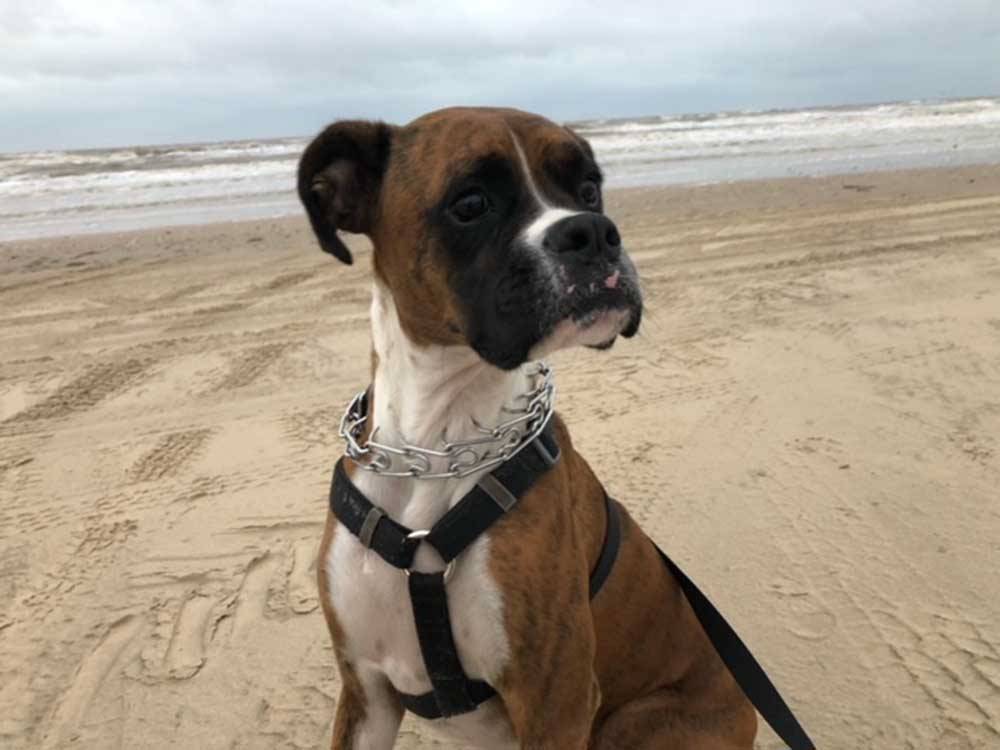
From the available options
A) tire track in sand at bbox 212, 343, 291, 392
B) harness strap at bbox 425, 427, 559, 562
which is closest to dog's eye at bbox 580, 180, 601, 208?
harness strap at bbox 425, 427, 559, 562

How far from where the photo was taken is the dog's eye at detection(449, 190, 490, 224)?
7.73 feet

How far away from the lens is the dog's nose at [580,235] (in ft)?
7.28

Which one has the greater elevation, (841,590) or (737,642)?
(737,642)

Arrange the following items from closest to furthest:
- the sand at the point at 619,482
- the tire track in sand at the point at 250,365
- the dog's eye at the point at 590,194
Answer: the dog's eye at the point at 590,194, the sand at the point at 619,482, the tire track in sand at the point at 250,365

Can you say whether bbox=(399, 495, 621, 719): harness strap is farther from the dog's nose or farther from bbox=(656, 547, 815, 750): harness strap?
the dog's nose

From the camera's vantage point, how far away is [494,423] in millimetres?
2457

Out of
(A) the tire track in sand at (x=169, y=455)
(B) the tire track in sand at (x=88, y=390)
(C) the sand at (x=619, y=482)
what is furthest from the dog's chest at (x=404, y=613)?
(B) the tire track in sand at (x=88, y=390)

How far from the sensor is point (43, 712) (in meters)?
3.30

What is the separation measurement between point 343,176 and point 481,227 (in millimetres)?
480

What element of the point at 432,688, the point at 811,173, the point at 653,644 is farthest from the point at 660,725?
the point at 811,173

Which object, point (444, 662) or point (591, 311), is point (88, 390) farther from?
point (591, 311)

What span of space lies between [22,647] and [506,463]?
245 centimetres

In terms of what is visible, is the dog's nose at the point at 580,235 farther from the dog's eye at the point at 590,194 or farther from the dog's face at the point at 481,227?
the dog's eye at the point at 590,194

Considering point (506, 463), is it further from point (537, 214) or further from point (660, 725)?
point (660, 725)
